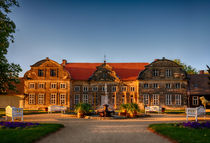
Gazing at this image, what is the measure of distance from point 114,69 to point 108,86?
4.70 metres

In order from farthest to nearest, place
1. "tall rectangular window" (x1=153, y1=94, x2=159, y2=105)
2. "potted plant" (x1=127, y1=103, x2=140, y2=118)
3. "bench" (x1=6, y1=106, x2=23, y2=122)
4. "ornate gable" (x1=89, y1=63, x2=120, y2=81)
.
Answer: "ornate gable" (x1=89, y1=63, x2=120, y2=81) → "tall rectangular window" (x1=153, y1=94, x2=159, y2=105) → "potted plant" (x1=127, y1=103, x2=140, y2=118) → "bench" (x1=6, y1=106, x2=23, y2=122)

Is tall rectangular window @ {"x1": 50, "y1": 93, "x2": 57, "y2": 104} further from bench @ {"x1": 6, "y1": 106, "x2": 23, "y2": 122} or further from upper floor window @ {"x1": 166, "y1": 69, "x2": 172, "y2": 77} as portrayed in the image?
upper floor window @ {"x1": 166, "y1": 69, "x2": 172, "y2": 77}

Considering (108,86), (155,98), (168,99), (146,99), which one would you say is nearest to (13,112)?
(108,86)

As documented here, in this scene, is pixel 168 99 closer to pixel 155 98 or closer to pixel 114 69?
pixel 155 98

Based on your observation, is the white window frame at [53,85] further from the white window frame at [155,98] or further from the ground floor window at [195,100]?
the ground floor window at [195,100]

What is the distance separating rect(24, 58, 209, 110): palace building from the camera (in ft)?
106

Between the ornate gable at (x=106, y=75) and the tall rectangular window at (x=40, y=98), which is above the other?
the ornate gable at (x=106, y=75)

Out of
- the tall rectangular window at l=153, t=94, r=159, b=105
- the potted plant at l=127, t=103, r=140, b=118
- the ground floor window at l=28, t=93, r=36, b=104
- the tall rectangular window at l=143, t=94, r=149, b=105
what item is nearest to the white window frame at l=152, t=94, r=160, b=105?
the tall rectangular window at l=153, t=94, r=159, b=105

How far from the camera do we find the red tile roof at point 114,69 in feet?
113

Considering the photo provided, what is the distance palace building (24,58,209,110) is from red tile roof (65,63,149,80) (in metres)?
0.62

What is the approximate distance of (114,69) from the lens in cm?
3662

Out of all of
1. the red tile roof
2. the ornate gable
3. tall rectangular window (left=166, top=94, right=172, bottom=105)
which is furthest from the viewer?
the red tile roof

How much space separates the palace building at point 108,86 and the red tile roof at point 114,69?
618mm

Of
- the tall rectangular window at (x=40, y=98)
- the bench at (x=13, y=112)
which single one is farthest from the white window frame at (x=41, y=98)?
the bench at (x=13, y=112)
